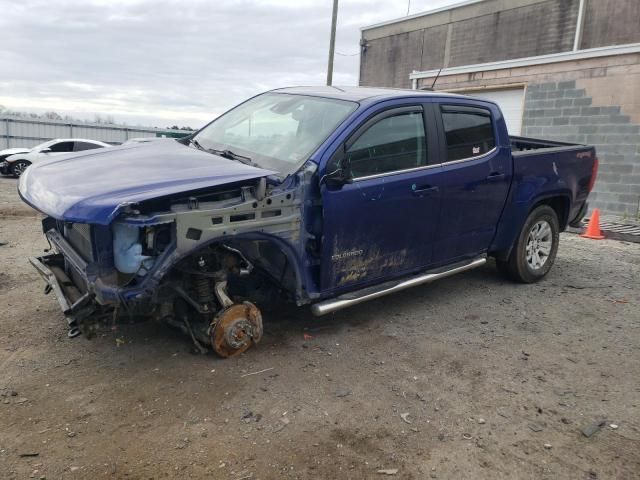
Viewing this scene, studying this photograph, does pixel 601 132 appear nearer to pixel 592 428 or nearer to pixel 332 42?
pixel 592 428

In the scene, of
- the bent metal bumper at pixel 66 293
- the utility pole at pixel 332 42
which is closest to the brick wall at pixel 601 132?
the utility pole at pixel 332 42

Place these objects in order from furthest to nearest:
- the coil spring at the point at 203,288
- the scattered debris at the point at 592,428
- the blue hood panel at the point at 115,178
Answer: the coil spring at the point at 203,288
the scattered debris at the point at 592,428
the blue hood panel at the point at 115,178

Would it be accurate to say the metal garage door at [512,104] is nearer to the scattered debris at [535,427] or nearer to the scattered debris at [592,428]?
the scattered debris at [592,428]

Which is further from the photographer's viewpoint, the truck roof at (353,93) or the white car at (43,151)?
the white car at (43,151)

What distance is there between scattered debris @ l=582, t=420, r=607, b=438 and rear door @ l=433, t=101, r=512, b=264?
1898mm

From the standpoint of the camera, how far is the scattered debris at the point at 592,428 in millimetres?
2955

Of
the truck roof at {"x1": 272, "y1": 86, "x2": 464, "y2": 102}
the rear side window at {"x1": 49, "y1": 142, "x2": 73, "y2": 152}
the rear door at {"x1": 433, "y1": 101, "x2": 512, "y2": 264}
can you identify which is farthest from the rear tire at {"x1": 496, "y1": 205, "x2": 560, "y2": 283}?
the rear side window at {"x1": 49, "y1": 142, "x2": 73, "y2": 152}

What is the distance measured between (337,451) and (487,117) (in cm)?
356

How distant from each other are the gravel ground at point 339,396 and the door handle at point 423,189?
3.85 feet

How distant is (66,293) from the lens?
3564 mm

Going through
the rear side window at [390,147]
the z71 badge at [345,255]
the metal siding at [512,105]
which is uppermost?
the metal siding at [512,105]

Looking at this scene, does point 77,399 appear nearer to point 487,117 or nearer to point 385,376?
point 385,376

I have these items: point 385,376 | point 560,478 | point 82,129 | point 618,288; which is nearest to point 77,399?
point 385,376

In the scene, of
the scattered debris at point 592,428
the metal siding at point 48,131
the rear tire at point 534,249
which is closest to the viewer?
the scattered debris at point 592,428
